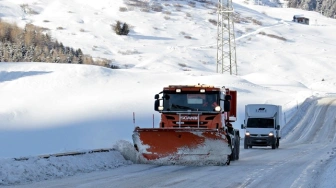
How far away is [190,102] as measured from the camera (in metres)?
22.9

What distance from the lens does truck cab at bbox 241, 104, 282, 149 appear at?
3841 centimetres

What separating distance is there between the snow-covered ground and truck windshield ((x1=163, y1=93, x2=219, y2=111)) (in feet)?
7.00

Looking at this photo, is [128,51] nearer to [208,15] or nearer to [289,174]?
[208,15]

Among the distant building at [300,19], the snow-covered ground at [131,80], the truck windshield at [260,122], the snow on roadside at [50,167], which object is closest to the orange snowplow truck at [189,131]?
the snow-covered ground at [131,80]

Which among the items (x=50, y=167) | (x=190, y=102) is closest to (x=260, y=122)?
(x=190, y=102)

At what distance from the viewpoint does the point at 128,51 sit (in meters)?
116

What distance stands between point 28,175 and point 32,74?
5228 centimetres

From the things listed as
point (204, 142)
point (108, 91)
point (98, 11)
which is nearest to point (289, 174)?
point (204, 142)

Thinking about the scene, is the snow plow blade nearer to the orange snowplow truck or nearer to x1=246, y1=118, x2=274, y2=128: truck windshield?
the orange snowplow truck

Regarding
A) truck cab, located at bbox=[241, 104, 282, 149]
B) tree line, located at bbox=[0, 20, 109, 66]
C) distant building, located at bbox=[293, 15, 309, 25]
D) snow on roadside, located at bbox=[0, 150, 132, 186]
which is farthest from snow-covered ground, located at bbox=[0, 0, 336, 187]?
tree line, located at bbox=[0, 20, 109, 66]

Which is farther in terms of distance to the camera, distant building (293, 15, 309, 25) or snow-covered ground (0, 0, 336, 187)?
distant building (293, 15, 309, 25)

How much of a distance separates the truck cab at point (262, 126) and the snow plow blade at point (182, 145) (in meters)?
16.6

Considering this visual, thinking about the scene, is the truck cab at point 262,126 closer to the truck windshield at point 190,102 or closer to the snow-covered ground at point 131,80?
the snow-covered ground at point 131,80

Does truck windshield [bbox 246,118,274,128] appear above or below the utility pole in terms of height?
below
